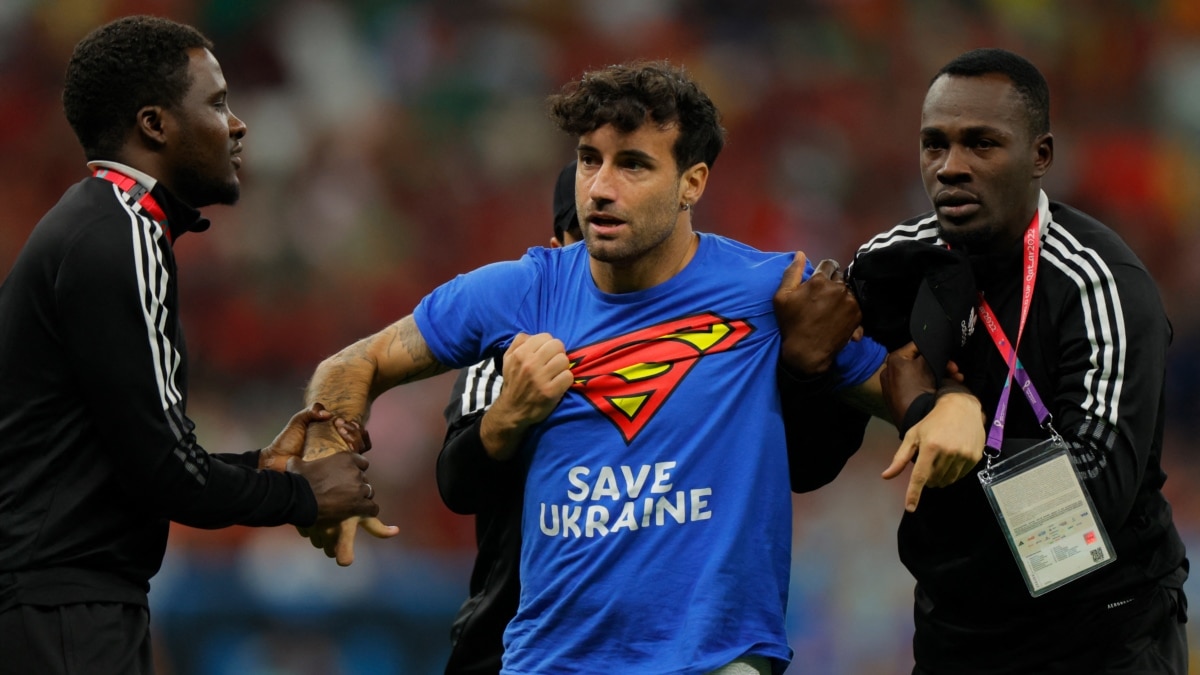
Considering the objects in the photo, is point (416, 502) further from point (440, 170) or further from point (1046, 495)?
point (1046, 495)

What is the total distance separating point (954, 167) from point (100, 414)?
6.84ft

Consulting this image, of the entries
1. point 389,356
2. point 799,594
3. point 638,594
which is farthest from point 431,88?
point 638,594

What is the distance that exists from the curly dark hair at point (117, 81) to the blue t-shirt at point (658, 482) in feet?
3.04

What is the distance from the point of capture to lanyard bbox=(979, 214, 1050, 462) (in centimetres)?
349

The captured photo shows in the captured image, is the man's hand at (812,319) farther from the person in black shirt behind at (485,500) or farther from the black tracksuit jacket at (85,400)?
the black tracksuit jacket at (85,400)

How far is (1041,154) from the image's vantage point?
387 cm

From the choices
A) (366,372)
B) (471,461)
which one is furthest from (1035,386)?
(366,372)

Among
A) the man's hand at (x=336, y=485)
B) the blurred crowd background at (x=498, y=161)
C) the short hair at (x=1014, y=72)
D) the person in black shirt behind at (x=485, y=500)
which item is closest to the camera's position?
the man's hand at (x=336, y=485)

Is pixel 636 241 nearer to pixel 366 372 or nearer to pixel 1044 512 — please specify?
pixel 366 372

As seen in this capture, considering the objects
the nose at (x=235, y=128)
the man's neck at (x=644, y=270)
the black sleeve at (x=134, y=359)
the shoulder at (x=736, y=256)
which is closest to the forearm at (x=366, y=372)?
the black sleeve at (x=134, y=359)

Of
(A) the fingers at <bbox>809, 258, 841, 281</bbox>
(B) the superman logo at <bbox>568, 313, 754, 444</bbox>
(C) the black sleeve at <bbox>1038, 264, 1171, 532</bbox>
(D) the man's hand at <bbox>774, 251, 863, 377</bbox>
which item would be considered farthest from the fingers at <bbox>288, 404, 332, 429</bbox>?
(C) the black sleeve at <bbox>1038, 264, 1171, 532</bbox>

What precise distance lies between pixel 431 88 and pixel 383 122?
35cm

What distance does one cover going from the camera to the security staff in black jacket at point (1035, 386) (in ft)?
11.6

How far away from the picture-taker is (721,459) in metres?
3.41
